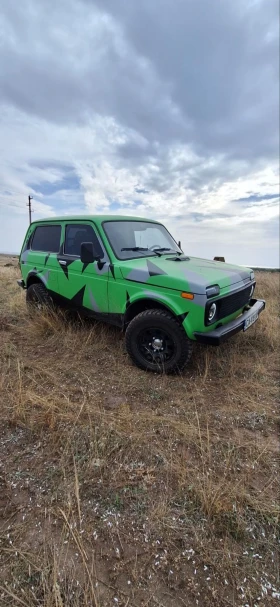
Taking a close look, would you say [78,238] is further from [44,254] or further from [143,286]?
[143,286]

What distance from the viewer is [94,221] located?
4055 millimetres

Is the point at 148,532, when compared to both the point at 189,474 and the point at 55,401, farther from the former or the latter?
the point at 55,401

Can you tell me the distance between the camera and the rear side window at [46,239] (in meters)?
4.76

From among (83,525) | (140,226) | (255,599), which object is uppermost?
(140,226)

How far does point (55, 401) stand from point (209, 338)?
1.66 metres

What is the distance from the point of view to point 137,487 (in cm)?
191

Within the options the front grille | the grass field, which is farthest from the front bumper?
the grass field

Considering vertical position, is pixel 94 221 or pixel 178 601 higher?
pixel 94 221

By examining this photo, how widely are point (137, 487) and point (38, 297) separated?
3.84 meters

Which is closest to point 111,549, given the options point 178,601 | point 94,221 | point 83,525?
point 83,525

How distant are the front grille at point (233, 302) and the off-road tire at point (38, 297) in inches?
116

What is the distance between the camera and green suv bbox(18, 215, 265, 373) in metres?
3.12

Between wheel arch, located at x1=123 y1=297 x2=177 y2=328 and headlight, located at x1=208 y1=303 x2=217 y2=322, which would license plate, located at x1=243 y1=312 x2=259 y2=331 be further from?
wheel arch, located at x1=123 y1=297 x2=177 y2=328

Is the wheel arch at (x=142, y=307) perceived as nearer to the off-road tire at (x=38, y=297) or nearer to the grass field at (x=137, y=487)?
the grass field at (x=137, y=487)
